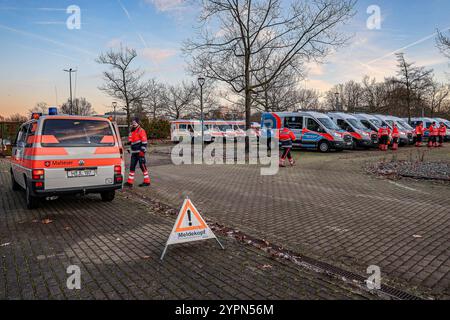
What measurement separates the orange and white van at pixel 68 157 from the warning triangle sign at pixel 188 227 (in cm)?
327

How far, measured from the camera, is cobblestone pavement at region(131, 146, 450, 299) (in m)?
4.41

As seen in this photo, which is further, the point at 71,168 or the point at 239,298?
the point at 71,168

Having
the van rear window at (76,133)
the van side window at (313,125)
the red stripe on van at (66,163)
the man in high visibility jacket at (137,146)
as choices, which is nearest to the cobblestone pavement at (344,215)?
the man in high visibility jacket at (137,146)

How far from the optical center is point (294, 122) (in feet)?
73.5

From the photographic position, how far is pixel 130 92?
1486 inches

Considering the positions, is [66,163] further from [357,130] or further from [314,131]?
[357,130]

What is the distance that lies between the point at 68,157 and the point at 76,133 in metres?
0.68

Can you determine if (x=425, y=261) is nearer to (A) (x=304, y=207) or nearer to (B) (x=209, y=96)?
(A) (x=304, y=207)

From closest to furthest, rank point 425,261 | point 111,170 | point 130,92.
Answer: point 425,261 → point 111,170 → point 130,92

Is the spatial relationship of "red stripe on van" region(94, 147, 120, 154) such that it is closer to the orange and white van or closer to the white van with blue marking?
the orange and white van
